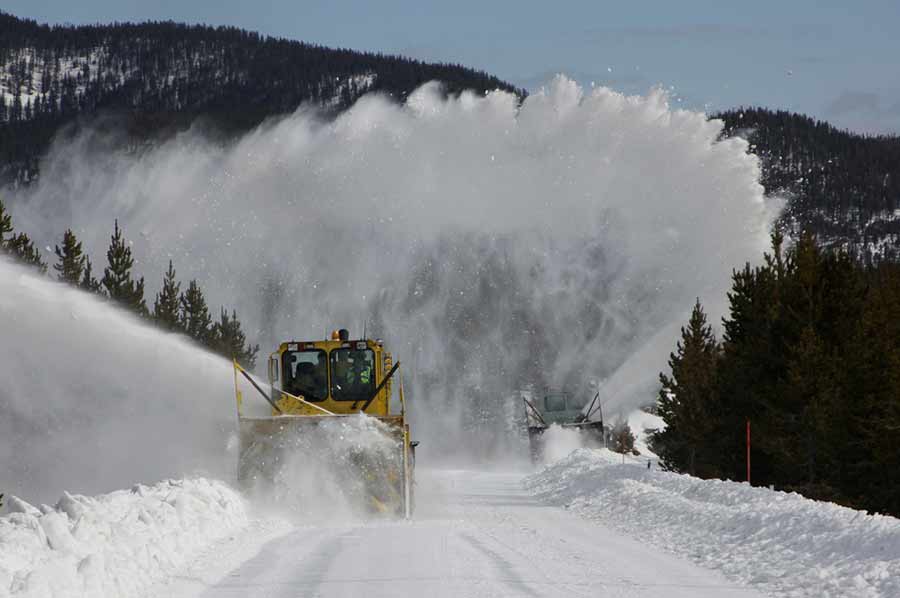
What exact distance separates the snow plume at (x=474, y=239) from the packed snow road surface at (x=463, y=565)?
3799cm

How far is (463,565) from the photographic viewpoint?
1084cm

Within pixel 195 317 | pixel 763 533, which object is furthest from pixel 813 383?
pixel 195 317

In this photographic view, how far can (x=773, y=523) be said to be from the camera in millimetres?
13297

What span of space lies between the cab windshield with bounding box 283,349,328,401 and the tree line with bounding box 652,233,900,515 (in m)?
12.7

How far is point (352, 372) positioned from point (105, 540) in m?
9.88

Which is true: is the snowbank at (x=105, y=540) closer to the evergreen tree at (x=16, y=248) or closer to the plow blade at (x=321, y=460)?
the plow blade at (x=321, y=460)

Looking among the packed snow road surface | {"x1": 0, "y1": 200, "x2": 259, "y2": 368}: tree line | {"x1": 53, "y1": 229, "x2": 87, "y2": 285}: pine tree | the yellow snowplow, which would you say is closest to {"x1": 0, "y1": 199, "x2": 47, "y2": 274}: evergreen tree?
{"x1": 0, "y1": 200, "x2": 259, "y2": 368}: tree line

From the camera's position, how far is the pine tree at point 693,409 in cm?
3453

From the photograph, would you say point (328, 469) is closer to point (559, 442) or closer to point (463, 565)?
point (463, 565)

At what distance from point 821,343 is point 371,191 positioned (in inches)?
2059

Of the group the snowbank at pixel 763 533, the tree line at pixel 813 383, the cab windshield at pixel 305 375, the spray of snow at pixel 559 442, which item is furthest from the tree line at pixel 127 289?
the snowbank at pixel 763 533

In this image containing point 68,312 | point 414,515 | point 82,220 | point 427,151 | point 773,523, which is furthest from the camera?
point 82,220

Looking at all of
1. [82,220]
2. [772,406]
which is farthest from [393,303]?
[772,406]

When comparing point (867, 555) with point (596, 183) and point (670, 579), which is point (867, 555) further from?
point (596, 183)
